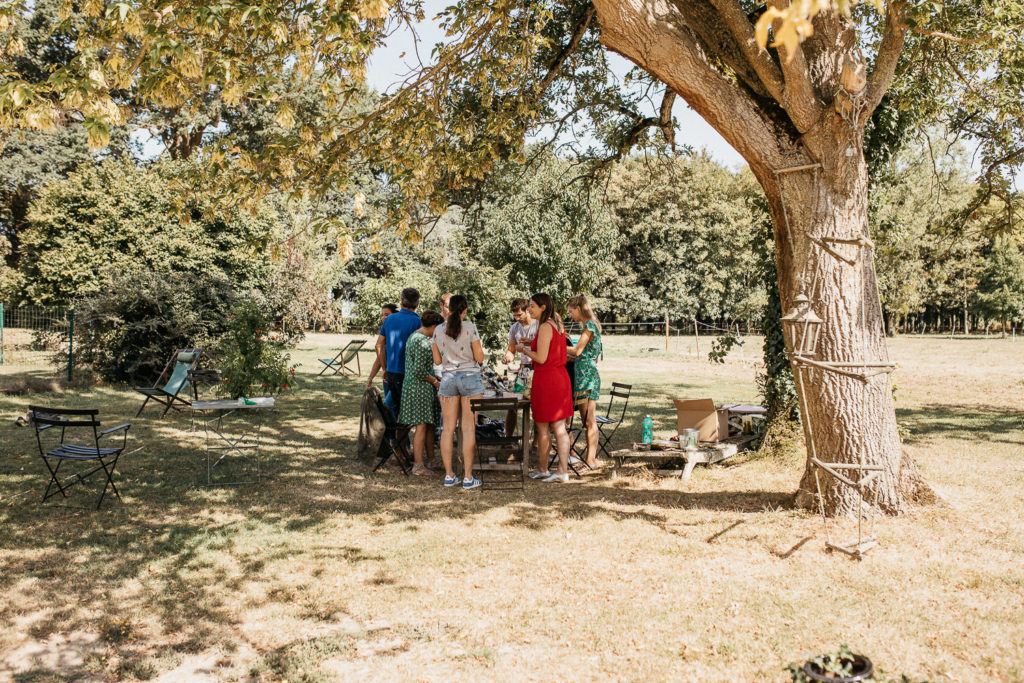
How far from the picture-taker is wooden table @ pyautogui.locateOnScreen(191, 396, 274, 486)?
23.2 feet

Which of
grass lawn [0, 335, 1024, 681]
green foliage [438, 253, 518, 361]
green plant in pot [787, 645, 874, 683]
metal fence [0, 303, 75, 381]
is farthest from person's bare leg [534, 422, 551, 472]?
metal fence [0, 303, 75, 381]

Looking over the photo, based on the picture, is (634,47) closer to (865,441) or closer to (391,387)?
(865,441)

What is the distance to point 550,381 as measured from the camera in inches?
293

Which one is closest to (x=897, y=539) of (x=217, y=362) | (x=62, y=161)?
(x=217, y=362)

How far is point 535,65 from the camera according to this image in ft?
30.6

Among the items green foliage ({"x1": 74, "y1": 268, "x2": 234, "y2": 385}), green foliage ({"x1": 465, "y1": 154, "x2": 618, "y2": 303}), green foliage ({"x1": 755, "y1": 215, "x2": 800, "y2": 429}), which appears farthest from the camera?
green foliage ({"x1": 465, "y1": 154, "x2": 618, "y2": 303})

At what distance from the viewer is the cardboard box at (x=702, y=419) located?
8398mm

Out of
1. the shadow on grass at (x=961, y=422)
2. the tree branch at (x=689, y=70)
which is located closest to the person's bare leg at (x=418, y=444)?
the tree branch at (x=689, y=70)

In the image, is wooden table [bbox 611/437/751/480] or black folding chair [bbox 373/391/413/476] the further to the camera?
black folding chair [bbox 373/391/413/476]

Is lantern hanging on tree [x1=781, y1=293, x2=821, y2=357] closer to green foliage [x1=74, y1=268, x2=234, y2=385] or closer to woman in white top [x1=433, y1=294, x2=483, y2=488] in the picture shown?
woman in white top [x1=433, y1=294, x2=483, y2=488]

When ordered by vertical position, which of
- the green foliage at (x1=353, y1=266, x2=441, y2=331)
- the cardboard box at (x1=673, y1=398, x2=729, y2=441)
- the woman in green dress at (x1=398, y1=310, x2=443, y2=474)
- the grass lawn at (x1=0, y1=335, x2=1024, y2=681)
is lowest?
the grass lawn at (x1=0, y1=335, x2=1024, y2=681)

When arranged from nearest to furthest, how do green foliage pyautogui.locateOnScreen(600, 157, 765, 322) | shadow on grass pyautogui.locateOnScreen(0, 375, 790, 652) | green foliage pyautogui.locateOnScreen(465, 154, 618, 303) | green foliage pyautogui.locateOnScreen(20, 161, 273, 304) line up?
1. shadow on grass pyautogui.locateOnScreen(0, 375, 790, 652)
2. green foliage pyautogui.locateOnScreen(465, 154, 618, 303)
3. green foliage pyautogui.locateOnScreen(20, 161, 273, 304)
4. green foliage pyautogui.locateOnScreen(600, 157, 765, 322)

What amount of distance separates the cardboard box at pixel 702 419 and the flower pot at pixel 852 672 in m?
5.13

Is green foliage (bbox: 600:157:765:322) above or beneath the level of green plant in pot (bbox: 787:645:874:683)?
above
